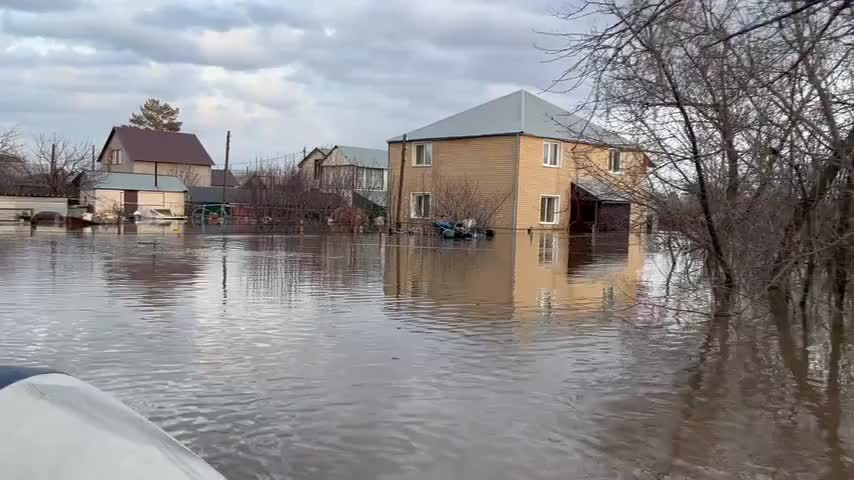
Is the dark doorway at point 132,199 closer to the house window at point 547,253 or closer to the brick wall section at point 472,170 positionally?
the brick wall section at point 472,170

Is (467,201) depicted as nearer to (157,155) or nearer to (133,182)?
(133,182)

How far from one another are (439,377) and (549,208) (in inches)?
1329

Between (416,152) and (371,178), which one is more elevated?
(416,152)

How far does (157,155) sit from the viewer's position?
228ft

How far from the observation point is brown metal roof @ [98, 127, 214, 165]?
68625 mm

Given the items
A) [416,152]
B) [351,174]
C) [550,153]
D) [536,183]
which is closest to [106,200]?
[351,174]

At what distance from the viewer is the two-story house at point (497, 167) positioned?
37.3 metres

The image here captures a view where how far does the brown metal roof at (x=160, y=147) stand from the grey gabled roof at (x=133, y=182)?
14250 mm

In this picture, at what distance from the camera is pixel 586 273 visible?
17031mm

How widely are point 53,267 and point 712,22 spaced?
12.8m

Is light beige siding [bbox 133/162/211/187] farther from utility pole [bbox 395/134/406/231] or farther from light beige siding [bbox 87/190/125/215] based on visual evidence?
utility pole [bbox 395/134/406/231]

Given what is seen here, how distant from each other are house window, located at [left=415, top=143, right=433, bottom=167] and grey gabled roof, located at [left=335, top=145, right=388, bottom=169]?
56.9 ft

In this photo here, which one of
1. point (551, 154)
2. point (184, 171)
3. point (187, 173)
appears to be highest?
point (184, 171)

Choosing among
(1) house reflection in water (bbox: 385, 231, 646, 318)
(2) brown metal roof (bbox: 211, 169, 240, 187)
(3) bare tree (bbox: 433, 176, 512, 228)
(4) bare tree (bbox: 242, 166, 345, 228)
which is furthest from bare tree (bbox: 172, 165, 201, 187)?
(1) house reflection in water (bbox: 385, 231, 646, 318)
